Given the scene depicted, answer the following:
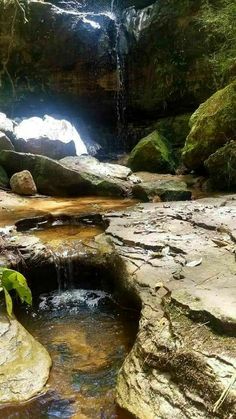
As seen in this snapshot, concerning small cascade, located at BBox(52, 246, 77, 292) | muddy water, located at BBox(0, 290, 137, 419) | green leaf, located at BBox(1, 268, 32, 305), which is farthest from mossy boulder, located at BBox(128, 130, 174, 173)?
green leaf, located at BBox(1, 268, 32, 305)

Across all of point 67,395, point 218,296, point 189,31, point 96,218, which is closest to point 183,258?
point 218,296

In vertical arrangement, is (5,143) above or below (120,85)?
below

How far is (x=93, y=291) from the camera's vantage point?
4840 mm

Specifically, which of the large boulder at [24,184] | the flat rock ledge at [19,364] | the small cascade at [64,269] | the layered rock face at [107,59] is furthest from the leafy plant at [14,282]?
the layered rock face at [107,59]

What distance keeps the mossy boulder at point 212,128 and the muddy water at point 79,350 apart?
5123mm

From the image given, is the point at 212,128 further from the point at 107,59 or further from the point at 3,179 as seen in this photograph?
the point at 107,59

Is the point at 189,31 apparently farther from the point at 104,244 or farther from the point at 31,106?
the point at 104,244

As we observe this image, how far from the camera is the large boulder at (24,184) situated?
28.8ft

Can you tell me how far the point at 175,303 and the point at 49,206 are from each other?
4932 mm

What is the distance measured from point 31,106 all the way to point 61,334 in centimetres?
1177

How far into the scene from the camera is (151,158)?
35.3 feet

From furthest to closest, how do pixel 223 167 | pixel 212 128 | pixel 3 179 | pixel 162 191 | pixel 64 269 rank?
pixel 3 179, pixel 212 128, pixel 223 167, pixel 162 191, pixel 64 269

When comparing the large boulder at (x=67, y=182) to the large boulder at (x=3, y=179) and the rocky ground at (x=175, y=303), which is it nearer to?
the large boulder at (x=3, y=179)

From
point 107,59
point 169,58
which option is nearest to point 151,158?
point 169,58
